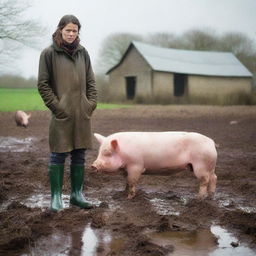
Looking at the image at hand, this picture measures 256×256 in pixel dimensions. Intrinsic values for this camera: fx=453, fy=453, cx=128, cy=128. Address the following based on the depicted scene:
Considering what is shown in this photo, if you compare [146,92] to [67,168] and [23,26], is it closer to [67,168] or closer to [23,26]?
[23,26]

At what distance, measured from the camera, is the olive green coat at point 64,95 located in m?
4.40

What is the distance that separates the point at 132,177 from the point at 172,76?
27413mm

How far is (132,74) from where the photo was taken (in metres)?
32.9

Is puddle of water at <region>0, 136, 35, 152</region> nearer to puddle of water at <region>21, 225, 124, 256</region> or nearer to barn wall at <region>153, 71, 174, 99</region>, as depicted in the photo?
puddle of water at <region>21, 225, 124, 256</region>

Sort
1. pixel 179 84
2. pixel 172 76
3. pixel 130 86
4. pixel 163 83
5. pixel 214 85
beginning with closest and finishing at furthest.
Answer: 1. pixel 163 83
2. pixel 172 76
3. pixel 214 85
4. pixel 130 86
5. pixel 179 84

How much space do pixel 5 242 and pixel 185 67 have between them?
102 ft

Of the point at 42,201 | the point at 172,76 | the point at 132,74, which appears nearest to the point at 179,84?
the point at 172,76

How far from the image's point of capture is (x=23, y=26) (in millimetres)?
19062

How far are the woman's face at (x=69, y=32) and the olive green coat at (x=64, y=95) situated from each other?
13 cm

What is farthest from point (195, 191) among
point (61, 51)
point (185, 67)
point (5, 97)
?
point (185, 67)

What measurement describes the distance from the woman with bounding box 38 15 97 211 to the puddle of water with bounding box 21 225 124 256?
76 cm

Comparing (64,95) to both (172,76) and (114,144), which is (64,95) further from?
(172,76)

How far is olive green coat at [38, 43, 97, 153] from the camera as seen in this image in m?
4.40

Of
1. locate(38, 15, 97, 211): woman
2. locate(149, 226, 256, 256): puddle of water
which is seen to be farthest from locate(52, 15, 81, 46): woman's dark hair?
locate(149, 226, 256, 256): puddle of water
